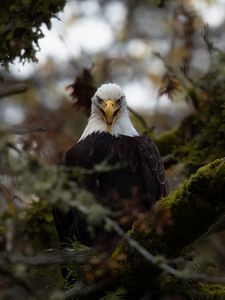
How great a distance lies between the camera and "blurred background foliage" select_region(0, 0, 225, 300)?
3.25 metres

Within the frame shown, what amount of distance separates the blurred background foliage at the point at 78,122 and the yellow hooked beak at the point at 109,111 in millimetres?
335

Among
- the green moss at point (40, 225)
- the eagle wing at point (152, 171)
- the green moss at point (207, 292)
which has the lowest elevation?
the green moss at point (207, 292)

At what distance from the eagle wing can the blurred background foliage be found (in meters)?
0.52

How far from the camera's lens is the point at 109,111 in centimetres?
632

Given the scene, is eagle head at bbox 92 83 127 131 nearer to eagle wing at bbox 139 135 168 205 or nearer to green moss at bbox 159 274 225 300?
eagle wing at bbox 139 135 168 205

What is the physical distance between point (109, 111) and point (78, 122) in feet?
15.0

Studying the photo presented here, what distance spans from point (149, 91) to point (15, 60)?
6237 mm

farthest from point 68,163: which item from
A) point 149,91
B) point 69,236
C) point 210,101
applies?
point 149,91

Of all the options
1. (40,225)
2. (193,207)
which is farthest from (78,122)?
(193,207)

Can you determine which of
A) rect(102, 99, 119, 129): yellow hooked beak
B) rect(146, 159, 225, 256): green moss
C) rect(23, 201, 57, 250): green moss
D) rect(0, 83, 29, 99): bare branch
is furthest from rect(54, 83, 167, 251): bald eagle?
rect(146, 159, 225, 256): green moss

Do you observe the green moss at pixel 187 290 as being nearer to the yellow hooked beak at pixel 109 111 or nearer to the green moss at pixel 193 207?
the green moss at pixel 193 207

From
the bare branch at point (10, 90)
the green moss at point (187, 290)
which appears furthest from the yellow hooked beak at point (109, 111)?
the green moss at point (187, 290)

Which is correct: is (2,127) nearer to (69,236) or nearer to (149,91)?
(69,236)

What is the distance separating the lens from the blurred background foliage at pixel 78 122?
10.7 ft
